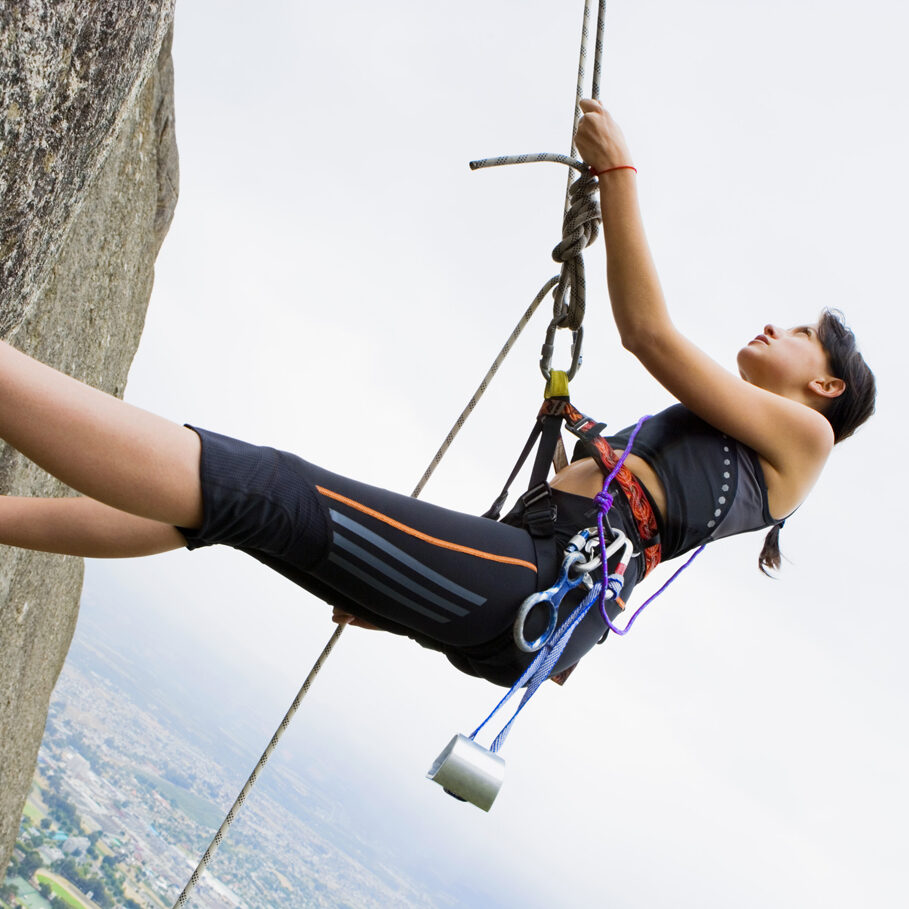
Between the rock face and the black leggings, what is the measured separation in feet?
1.87

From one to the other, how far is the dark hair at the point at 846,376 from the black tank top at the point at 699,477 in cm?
31

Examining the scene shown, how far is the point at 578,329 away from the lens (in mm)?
→ 2283

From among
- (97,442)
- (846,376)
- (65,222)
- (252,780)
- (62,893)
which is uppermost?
(846,376)

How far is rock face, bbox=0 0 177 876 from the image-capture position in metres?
1.42

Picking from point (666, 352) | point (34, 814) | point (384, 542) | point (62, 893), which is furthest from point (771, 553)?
point (34, 814)

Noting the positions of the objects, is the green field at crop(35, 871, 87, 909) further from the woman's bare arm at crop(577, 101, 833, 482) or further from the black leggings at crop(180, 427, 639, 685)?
the woman's bare arm at crop(577, 101, 833, 482)

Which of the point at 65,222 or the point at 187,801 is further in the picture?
the point at 187,801

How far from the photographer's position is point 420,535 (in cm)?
146

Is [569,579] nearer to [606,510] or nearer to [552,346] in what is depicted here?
[606,510]

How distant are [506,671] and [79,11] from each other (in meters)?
1.35

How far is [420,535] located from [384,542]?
0.07 m

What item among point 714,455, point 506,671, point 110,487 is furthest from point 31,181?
point 714,455

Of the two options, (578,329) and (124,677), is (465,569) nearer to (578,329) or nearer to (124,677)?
(578,329)

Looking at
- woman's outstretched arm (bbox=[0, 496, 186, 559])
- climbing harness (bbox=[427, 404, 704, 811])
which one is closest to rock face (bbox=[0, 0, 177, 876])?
woman's outstretched arm (bbox=[0, 496, 186, 559])
